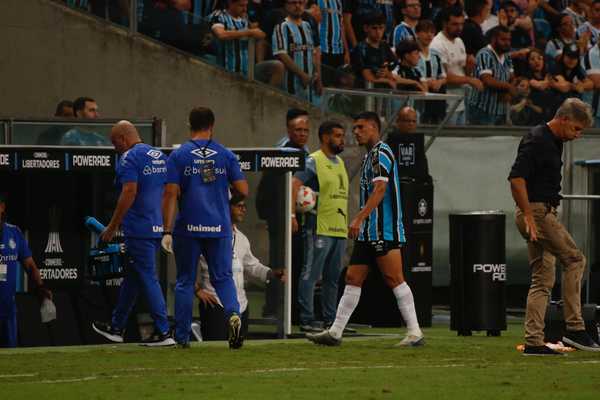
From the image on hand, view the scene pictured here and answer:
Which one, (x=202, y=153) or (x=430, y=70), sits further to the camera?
(x=430, y=70)

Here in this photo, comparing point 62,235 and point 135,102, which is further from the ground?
point 135,102

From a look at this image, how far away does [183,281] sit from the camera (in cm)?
1329

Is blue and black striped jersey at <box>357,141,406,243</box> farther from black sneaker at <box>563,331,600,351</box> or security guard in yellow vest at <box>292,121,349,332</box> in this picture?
security guard in yellow vest at <box>292,121,349,332</box>

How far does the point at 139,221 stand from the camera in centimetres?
1405

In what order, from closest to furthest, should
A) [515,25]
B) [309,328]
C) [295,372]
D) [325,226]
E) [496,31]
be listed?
[295,372], [309,328], [325,226], [496,31], [515,25]

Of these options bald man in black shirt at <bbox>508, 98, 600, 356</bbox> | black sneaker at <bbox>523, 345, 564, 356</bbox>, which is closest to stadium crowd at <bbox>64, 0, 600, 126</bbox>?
bald man in black shirt at <bbox>508, 98, 600, 356</bbox>

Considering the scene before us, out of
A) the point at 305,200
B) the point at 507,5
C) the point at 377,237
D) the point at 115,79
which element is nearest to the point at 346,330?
the point at 305,200

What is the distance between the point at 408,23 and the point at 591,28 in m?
4.15

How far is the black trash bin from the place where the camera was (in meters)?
16.0

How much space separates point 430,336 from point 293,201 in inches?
76.8

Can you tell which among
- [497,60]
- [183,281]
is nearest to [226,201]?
[183,281]

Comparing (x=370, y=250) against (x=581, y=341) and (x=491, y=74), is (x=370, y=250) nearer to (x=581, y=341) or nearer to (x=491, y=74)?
(x=581, y=341)

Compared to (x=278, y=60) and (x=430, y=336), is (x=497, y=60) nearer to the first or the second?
(x=278, y=60)

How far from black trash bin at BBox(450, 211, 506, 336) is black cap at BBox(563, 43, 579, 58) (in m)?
7.85
